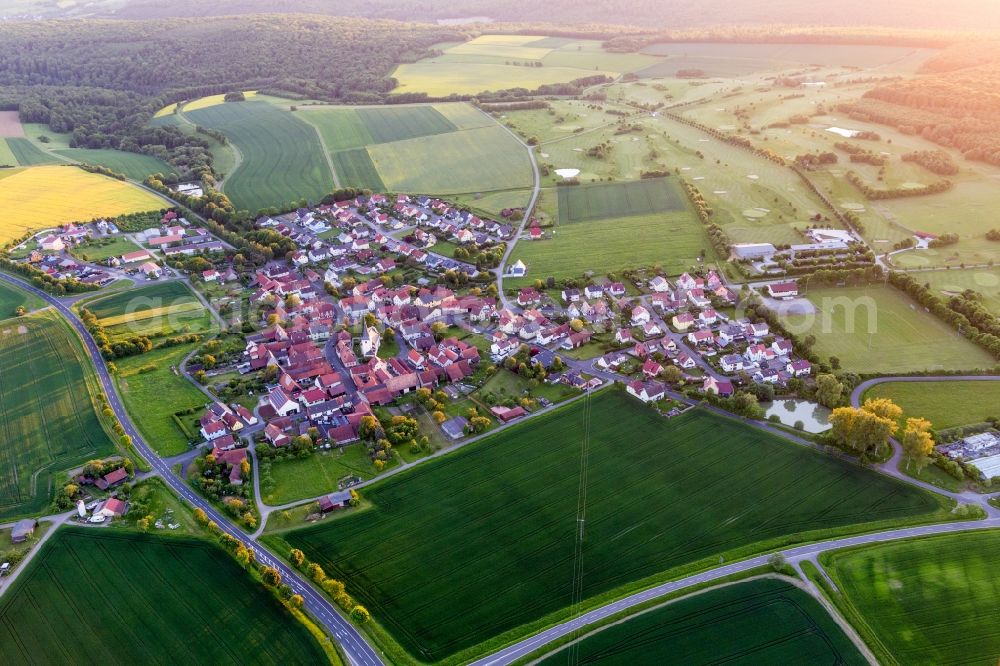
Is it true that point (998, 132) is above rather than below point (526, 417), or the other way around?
above

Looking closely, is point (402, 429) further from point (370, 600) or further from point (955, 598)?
point (955, 598)

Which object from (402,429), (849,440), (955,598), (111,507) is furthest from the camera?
(402,429)

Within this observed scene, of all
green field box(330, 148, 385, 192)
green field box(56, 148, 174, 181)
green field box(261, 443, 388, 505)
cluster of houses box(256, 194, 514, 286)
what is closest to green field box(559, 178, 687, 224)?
cluster of houses box(256, 194, 514, 286)

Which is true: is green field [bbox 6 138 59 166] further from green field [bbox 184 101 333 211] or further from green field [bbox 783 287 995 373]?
green field [bbox 783 287 995 373]

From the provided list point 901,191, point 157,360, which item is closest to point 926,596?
point 157,360

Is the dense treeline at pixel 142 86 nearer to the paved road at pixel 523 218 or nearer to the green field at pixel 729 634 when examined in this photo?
the paved road at pixel 523 218

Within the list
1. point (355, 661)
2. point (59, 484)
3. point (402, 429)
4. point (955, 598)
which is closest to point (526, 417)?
point (402, 429)
